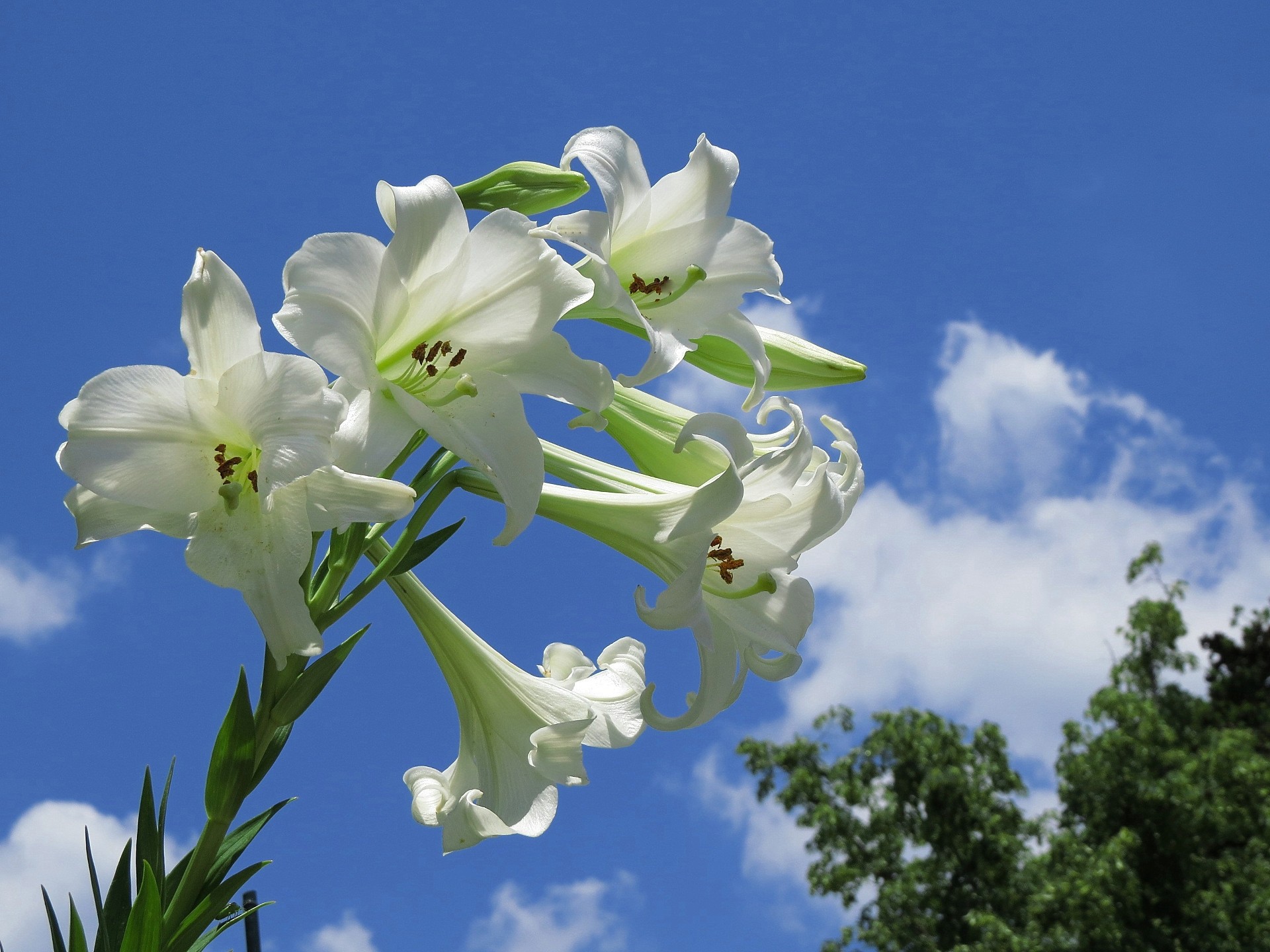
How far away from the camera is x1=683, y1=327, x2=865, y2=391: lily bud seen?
6.19 feet

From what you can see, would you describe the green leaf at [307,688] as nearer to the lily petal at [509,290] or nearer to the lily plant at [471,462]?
the lily plant at [471,462]

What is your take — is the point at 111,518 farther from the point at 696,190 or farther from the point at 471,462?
the point at 696,190

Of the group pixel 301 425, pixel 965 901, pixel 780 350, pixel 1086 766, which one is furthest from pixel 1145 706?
pixel 301 425

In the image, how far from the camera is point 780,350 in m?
1.89

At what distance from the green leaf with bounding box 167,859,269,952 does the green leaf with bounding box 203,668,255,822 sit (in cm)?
12

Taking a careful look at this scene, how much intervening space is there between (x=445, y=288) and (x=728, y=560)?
0.56m

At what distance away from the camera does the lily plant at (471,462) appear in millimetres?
1284

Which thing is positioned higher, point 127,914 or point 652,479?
point 652,479

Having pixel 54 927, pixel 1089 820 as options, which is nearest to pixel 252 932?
pixel 54 927

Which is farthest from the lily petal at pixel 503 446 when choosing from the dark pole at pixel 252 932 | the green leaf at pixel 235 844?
the dark pole at pixel 252 932

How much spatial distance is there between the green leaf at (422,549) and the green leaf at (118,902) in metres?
0.57

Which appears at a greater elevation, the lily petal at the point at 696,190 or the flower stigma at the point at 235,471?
the lily petal at the point at 696,190

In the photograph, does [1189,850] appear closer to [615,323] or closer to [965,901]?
[965,901]

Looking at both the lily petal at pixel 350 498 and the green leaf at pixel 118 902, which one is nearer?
the lily petal at pixel 350 498
